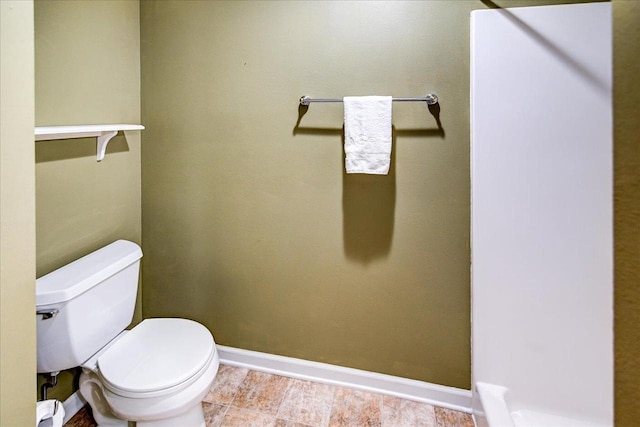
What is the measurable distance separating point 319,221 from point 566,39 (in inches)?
49.1

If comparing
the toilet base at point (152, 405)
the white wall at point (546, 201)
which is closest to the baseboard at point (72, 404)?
the toilet base at point (152, 405)

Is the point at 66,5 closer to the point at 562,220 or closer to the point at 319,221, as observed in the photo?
the point at 319,221

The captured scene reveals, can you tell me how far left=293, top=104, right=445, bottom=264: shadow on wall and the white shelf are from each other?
799 millimetres

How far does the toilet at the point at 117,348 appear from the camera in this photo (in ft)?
4.55

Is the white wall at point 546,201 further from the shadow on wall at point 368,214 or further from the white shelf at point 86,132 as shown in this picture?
the white shelf at point 86,132

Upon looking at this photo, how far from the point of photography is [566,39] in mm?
1540

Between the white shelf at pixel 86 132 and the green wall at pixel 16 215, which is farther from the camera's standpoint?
the white shelf at pixel 86 132

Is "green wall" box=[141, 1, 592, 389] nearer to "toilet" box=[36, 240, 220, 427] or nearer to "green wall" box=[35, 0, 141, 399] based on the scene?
"green wall" box=[35, 0, 141, 399]

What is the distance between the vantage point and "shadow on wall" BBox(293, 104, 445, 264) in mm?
1812

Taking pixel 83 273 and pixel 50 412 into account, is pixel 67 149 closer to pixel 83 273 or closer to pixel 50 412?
pixel 83 273

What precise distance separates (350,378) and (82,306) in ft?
4.06

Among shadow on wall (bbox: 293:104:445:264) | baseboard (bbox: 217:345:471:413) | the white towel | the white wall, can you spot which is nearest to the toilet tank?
baseboard (bbox: 217:345:471:413)

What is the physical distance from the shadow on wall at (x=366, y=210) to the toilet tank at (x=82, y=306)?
98cm

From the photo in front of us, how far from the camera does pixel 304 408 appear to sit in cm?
184
